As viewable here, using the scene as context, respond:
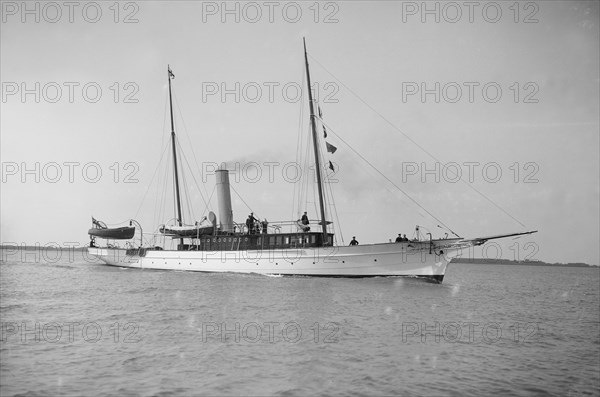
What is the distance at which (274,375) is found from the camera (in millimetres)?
10852

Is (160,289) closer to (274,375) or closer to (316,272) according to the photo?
(316,272)

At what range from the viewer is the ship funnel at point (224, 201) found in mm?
45219

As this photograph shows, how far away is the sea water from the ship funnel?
1999cm

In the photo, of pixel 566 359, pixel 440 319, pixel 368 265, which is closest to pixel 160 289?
pixel 368 265

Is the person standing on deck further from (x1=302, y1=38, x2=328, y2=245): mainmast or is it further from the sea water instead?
the sea water

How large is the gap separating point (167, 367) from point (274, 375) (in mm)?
2705

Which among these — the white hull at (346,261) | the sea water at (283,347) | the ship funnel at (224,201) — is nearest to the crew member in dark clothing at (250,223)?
the white hull at (346,261)

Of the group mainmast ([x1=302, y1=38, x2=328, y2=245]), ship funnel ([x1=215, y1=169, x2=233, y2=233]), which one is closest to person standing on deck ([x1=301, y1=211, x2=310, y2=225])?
mainmast ([x1=302, y1=38, x2=328, y2=245])

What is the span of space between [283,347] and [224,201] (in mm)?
33113

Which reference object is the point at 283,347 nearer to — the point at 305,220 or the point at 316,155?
the point at 305,220

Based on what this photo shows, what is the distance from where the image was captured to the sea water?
10.3m

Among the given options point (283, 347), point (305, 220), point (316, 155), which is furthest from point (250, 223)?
point (283, 347)

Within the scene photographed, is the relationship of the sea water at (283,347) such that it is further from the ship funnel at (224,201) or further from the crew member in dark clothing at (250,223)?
the ship funnel at (224,201)

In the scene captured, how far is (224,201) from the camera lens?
1797 inches
